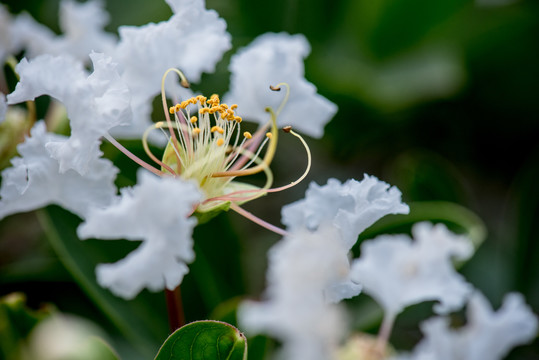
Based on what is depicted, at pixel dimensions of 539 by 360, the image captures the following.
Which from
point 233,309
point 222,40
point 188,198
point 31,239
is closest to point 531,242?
point 233,309

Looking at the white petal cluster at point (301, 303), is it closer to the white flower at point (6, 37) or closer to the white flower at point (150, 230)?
the white flower at point (150, 230)

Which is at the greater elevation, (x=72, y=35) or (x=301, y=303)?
(x=301, y=303)

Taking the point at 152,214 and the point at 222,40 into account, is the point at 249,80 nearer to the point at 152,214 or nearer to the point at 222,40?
the point at 222,40

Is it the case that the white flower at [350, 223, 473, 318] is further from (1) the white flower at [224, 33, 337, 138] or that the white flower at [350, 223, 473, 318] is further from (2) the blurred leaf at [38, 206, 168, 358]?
(2) the blurred leaf at [38, 206, 168, 358]

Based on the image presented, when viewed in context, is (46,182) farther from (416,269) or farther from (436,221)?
(436,221)

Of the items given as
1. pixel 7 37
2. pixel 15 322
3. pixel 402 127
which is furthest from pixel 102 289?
pixel 402 127

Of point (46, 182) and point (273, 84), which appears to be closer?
point (46, 182)

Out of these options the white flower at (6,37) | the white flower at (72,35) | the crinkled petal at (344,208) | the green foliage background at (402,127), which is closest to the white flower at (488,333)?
the crinkled petal at (344,208)
